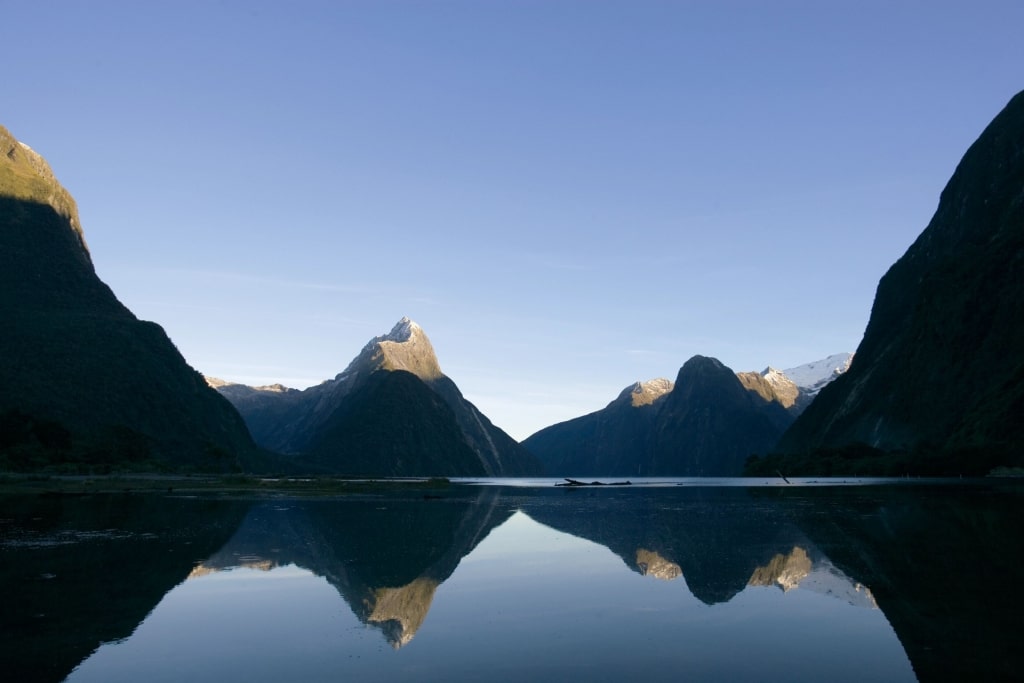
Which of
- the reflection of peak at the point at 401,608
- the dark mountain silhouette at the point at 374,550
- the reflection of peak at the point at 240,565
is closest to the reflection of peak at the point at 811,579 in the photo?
the reflection of peak at the point at 401,608

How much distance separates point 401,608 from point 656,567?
1381 cm

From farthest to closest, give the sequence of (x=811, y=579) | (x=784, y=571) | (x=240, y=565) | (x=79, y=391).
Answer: (x=79, y=391), (x=240, y=565), (x=784, y=571), (x=811, y=579)

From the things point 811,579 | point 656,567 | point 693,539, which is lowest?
point 656,567

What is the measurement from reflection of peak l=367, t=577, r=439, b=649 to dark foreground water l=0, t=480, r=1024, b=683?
127 mm

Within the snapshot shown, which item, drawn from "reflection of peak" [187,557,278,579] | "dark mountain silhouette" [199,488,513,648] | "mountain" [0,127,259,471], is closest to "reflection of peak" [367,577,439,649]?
"dark mountain silhouette" [199,488,513,648]

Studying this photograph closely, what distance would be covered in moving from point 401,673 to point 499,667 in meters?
2.36

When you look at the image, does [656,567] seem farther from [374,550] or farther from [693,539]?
[374,550]

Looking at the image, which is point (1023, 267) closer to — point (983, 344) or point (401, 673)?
point (983, 344)

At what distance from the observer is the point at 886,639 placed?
67.1 ft

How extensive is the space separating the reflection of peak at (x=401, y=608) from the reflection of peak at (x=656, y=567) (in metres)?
9.61

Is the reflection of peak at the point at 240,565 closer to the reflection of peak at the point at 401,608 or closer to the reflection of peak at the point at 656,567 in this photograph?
the reflection of peak at the point at 401,608

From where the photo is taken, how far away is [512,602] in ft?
89.2

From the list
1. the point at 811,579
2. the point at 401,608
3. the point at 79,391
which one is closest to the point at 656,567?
the point at 811,579

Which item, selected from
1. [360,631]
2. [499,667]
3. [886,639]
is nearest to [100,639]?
[360,631]
